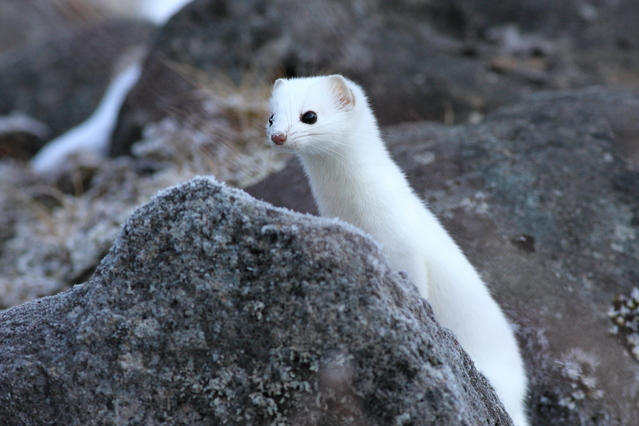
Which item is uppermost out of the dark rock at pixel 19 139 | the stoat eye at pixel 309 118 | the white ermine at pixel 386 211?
the stoat eye at pixel 309 118

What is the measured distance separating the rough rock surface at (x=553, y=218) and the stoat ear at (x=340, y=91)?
121cm

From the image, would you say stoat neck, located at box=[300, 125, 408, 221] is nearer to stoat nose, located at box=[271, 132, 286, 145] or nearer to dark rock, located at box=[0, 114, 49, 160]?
stoat nose, located at box=[271, 132, 286, 145]

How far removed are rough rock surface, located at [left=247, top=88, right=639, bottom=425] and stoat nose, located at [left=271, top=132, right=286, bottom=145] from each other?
137cm

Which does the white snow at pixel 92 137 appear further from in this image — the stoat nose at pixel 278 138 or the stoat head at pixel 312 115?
the stoat nose at pixel 278 138

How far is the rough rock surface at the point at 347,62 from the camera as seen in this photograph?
22.5ft

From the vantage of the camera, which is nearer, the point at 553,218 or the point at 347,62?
the point at 553,218

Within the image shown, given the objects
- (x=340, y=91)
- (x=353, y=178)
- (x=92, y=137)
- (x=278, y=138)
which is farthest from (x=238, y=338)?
(x=92, y=137)

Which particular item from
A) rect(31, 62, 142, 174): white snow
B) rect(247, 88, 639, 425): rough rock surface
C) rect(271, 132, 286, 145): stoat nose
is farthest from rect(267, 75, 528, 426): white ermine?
rect(31, 62, 142, 174): white snow

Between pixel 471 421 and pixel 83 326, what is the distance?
1176mm

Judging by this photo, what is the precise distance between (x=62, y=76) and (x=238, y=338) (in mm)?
9626

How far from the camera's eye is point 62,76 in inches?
396

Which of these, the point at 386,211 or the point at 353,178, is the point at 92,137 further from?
the point at 386,211

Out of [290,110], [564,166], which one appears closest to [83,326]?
[290,110]

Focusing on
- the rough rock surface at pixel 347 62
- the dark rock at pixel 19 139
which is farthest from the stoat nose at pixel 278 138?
the dark rock at pixel 19 139
